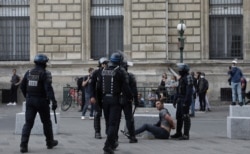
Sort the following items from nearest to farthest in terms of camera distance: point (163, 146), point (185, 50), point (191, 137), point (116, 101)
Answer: point (116, 101), point (163, 146), point (191, 137), point (185, 50)

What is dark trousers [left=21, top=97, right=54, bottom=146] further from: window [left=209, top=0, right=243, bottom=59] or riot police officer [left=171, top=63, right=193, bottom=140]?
window [left=209, top=0, right=243, bottom=59]

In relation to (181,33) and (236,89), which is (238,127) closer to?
(236,89)

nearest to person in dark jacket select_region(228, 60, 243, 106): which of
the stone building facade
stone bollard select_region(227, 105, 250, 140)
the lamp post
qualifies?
the lamp post

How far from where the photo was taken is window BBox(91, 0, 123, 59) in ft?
107

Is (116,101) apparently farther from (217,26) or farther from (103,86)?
(217,26)

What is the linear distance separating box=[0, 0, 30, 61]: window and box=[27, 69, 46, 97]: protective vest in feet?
62.6

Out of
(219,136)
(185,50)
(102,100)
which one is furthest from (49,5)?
(102,100)

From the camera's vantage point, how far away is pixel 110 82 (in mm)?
13273

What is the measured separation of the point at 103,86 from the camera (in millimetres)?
13367

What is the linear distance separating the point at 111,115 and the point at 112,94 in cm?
42

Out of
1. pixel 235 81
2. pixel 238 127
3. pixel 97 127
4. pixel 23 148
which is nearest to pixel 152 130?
pixel 97 127

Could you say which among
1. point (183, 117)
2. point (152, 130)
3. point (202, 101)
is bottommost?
point (152, 130)

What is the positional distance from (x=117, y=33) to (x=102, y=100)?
19.4 meters

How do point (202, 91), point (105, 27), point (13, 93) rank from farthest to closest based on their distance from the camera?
point (105, 27), point (13, 93), point (202, 91)
